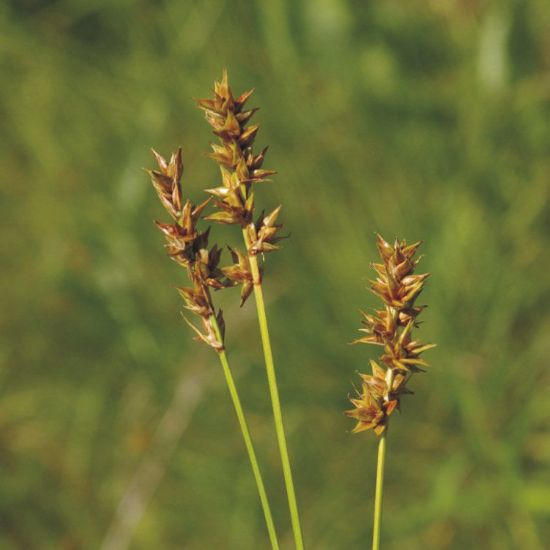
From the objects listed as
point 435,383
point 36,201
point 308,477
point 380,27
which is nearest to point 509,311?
point 435,383

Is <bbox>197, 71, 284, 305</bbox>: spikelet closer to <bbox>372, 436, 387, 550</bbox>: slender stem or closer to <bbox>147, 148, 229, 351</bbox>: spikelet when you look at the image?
<bbox>147, 148, 229, 351</bbox>: spikelet

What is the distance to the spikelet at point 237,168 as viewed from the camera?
480 millimetres

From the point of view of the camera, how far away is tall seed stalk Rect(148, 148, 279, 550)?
0.49 metres

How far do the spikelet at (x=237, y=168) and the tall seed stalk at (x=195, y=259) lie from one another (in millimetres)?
13

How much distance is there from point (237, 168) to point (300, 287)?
1277 millimetres

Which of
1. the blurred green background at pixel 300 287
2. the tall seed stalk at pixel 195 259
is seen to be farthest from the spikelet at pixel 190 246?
the blurred green background at pixel 300 287

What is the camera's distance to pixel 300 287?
1750mm

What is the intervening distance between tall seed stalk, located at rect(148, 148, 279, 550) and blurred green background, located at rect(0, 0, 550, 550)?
3.60 ft

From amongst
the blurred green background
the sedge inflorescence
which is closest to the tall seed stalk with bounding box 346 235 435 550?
the sedge inflorescence

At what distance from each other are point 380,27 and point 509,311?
0.71 meters

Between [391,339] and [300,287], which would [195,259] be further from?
[300,287]

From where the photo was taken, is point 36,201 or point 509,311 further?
point 36,201

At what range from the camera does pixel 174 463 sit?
177cm

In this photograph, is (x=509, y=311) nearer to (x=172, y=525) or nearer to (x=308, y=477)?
(x=308, y=477)
